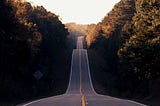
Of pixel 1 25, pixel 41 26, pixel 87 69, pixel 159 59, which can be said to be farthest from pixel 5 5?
pixel 87 69

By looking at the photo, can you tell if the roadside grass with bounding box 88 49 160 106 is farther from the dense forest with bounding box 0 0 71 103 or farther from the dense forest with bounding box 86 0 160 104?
the dense forest with bounding box 0 0 71 103

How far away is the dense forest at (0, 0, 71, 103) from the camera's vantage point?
59219mm

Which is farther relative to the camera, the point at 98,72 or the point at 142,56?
the point at 98,72

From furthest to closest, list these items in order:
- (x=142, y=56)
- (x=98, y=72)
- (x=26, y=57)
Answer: (x=98, y=72) → (x=142, y=56) → (x=26, y=57)

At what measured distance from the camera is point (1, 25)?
2274 inches

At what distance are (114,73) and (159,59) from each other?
46951 mm

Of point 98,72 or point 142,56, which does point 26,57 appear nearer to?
point 142,56

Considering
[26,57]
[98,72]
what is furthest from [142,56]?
[98,72]

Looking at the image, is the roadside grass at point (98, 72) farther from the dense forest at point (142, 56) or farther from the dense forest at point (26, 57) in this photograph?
the dense forest at point (26, 57)

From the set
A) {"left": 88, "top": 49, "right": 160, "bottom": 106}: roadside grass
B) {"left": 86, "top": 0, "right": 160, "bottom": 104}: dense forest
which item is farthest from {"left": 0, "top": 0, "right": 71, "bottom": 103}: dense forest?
{"left": 86, "top": 0, "right": 160, "bottom": 104}: dense forest

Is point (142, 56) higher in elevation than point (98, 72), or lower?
higher

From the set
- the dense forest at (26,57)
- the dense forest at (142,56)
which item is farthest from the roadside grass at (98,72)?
the dense forest at (26,57)

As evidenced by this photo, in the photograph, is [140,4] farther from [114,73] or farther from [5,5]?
[114,73]

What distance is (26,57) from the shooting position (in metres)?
64.4
